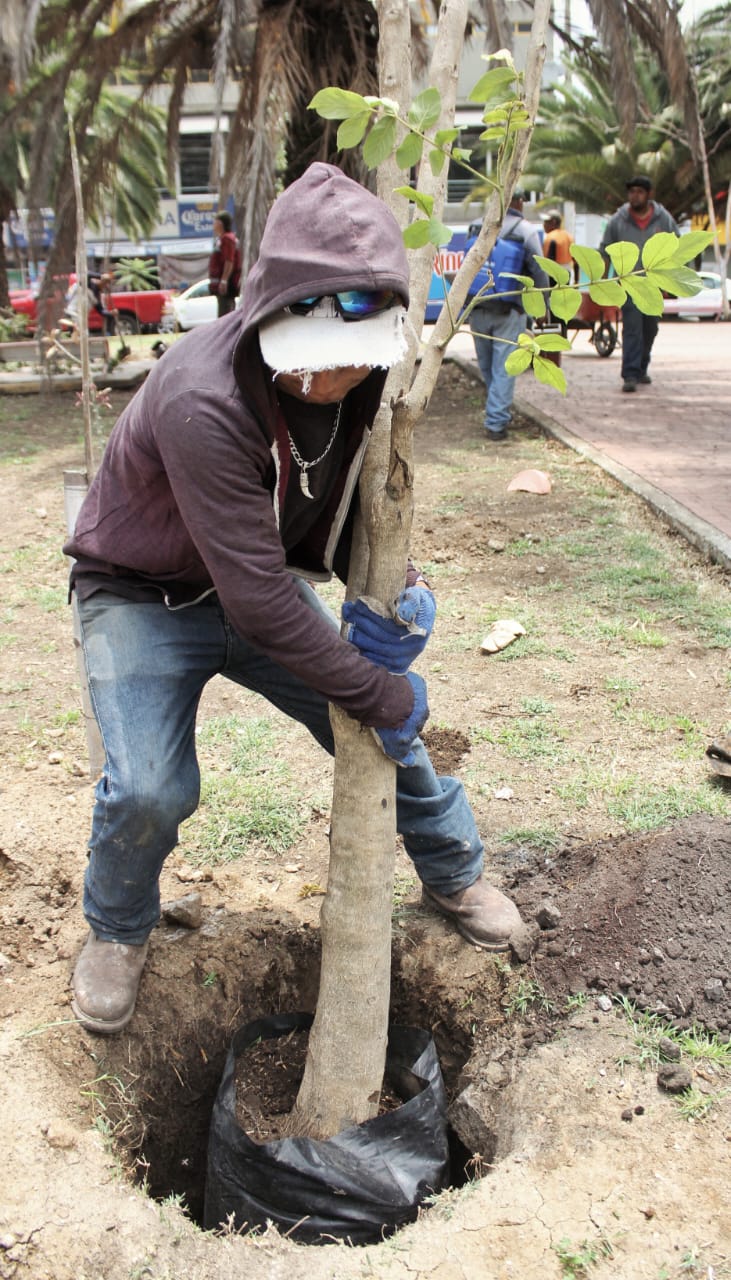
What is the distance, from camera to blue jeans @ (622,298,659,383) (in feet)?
34.6

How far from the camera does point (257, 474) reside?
2115 millimetres

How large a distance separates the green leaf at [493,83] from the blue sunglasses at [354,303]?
15.3 inches

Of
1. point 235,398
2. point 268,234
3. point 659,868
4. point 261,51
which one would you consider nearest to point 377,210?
point 268,234

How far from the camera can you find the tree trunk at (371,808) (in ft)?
7.32

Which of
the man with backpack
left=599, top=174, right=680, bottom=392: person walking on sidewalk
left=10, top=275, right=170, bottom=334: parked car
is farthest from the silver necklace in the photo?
left=10, top=275, right=170, bottom=334: parked car

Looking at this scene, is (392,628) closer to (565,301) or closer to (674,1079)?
(565,301)

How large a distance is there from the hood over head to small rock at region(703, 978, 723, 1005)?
1615 millimetres

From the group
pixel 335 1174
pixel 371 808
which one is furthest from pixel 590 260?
pixel 335 1174

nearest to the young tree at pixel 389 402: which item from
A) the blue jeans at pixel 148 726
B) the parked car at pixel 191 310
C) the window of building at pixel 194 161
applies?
the blue jeans at pixel 148 726

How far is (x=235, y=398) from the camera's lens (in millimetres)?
2062

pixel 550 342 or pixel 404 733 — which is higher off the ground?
pixel 550 342

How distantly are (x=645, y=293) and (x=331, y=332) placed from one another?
1.98ft

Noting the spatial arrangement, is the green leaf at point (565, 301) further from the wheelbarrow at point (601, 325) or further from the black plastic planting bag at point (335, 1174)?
the wheelbarrow at point (601, 325)

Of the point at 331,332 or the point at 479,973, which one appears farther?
the point at 479,973
